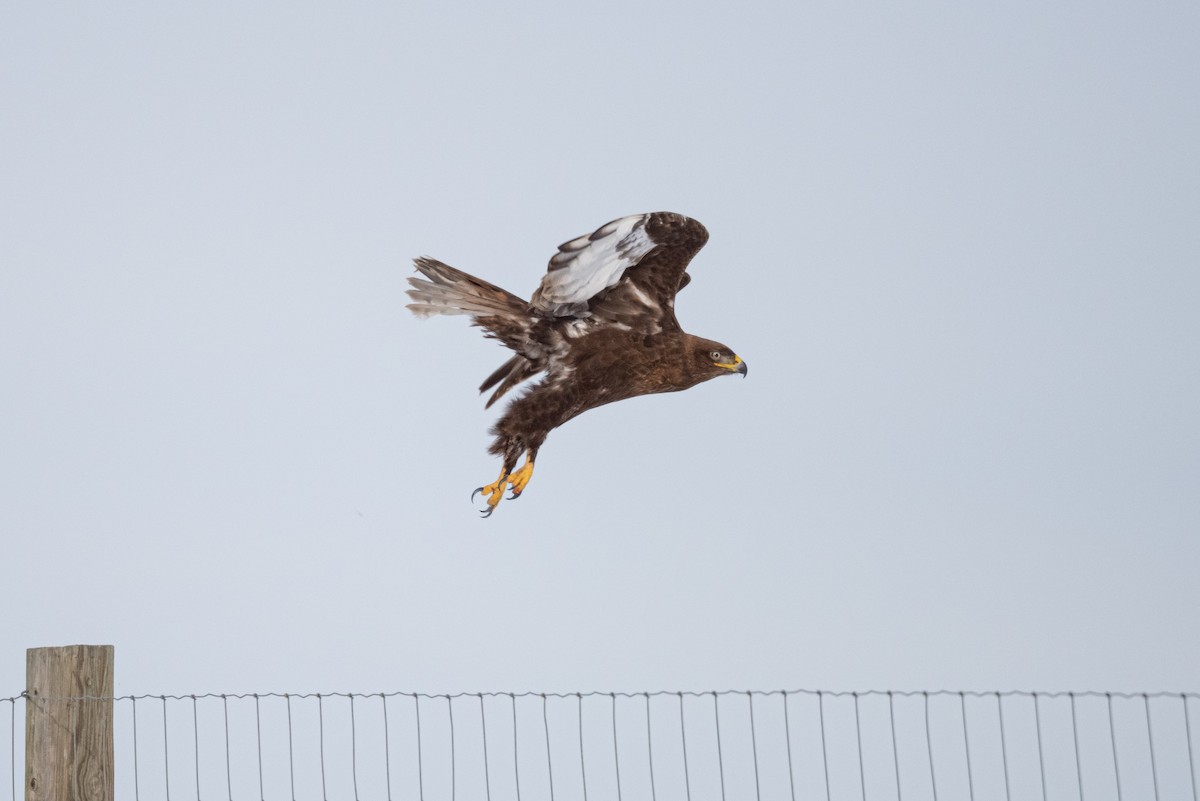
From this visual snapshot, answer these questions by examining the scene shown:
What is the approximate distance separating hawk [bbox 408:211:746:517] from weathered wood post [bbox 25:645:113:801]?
201cm

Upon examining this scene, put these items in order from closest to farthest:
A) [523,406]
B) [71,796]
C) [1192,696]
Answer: [1192,696] < [71,796] < [523,406]

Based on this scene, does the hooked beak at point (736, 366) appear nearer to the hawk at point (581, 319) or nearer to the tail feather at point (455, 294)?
the hawk at point (581, 319)

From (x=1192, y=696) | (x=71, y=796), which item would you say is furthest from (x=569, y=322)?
(x=1192, y=696)

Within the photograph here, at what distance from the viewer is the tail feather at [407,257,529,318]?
586 centimetres

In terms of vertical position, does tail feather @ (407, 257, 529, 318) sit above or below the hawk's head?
above

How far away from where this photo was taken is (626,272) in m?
6.16

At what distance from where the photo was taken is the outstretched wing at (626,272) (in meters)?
5.82

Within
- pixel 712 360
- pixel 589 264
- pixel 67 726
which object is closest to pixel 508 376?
pixel 589 264

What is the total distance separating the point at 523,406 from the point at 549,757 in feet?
7.90

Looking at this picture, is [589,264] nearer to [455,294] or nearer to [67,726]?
[455,294]

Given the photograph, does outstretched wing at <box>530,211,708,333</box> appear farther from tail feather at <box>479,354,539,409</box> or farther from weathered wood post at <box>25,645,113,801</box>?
weathered wood post at <box>25,645,113,801</box>

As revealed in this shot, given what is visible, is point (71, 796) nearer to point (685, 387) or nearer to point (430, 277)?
point (430, 277)

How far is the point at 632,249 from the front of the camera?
5.93 m

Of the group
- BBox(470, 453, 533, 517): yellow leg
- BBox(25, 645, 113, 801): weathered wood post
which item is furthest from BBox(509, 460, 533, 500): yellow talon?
BBox(25, 645, 113, 801): weathered wood post
